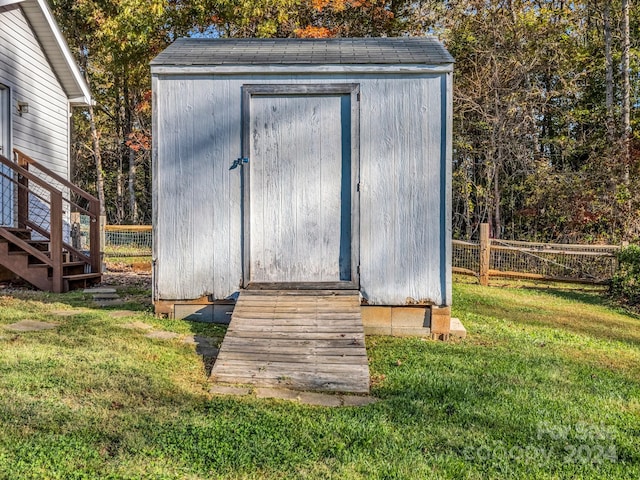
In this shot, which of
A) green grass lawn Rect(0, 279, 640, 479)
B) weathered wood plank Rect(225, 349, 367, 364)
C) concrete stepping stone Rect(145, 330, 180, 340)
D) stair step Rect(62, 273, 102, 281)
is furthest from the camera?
stair step Rect(62, 273, 102, 281)

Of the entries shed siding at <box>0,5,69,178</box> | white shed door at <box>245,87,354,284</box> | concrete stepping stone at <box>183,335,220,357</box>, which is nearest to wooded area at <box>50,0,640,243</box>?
shed siding at <box>0,5,69,178</box>

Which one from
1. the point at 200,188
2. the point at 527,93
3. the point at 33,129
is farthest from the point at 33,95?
the point at 527,93

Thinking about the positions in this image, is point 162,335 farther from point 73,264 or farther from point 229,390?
point 73,264

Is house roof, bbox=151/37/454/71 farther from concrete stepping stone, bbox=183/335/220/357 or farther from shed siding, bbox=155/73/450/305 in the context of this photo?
concrete stepping stone, bbox=183/335/220/357

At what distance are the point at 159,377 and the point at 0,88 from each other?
7.10 meters

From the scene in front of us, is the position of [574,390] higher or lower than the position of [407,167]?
lower

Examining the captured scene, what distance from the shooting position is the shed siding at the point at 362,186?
4.67 m

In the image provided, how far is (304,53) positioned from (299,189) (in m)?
1.51

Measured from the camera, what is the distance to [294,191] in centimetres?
478

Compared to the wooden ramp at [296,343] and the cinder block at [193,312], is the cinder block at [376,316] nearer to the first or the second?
the wooden ramp at [296,343]

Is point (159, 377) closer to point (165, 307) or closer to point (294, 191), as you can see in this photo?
point (165, 307)

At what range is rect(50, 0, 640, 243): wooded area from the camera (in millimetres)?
11109

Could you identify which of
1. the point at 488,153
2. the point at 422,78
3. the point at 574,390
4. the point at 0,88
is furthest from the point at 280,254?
the point at 488,153

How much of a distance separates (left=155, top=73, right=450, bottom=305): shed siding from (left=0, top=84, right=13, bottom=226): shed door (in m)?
4.51
